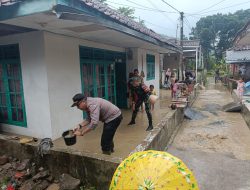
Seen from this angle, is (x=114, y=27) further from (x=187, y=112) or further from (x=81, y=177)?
(x=187, y=112)

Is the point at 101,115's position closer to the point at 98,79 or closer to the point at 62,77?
the point at 62,77

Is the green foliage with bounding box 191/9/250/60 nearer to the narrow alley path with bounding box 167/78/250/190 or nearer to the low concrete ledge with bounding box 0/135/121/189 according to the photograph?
the narrow alley path with bounding box 167/78/250/190

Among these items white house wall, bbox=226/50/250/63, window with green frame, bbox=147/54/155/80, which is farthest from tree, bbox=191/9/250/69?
window with green frame, bbox=147/54/155/80

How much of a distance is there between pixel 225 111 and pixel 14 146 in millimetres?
8031

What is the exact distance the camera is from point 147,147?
369 centimetres

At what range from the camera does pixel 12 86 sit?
5.89 meters

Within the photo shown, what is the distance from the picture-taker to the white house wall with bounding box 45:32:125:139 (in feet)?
17.3

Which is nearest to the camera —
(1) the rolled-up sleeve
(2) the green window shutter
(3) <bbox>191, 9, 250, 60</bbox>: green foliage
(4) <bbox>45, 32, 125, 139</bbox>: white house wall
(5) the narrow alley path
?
(1) the rolled-up sleeve

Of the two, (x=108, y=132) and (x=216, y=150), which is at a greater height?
(x=108, y=132)

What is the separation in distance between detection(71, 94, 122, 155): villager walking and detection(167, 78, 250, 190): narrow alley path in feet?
5.16

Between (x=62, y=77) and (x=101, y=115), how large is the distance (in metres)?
2.13

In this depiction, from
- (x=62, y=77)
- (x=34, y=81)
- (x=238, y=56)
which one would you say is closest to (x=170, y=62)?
(x=238, y=56)

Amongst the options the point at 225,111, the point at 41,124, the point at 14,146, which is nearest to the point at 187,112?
the point at 225,111

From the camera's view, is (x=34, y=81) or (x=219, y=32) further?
(x=219, y=32)
